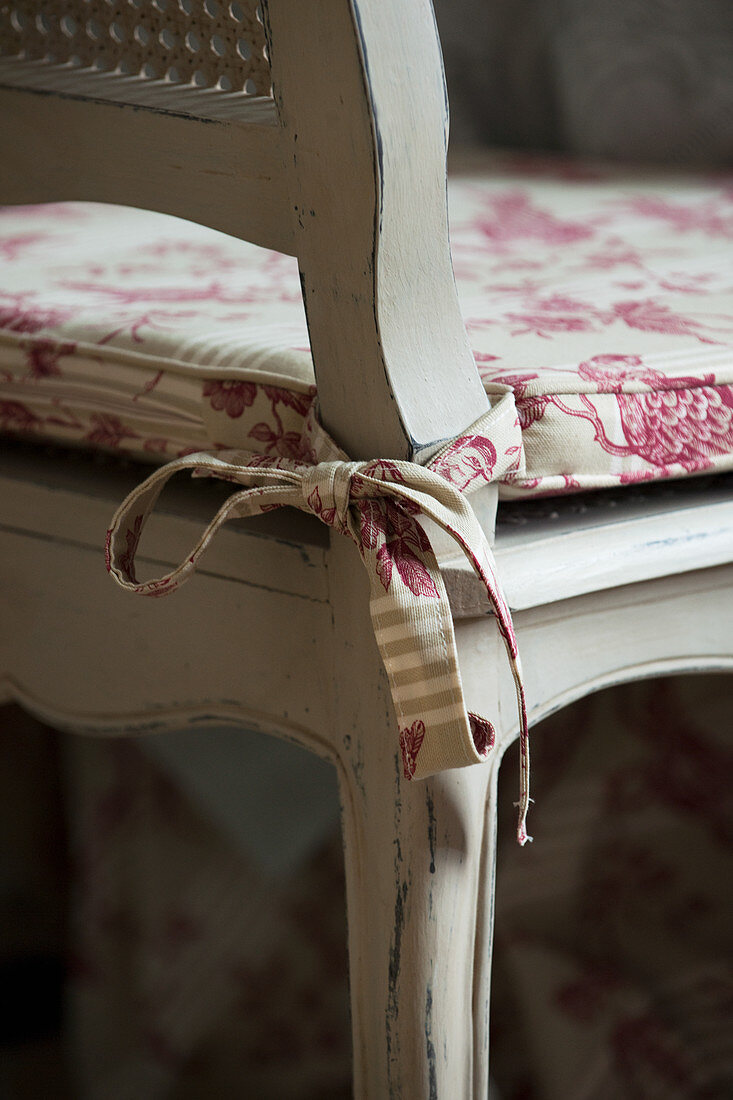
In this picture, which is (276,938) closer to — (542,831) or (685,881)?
(542,831)

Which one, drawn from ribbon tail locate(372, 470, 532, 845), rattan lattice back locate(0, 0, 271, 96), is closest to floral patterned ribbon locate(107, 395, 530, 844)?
ribbon tail locate(372, 470, 532, 845)

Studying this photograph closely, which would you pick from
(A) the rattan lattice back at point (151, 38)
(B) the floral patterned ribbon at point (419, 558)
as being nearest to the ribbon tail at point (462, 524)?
(B) the floral patterned ribbon at point (419, 558)

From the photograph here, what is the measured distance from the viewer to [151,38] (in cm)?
37

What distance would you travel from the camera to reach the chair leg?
0.39m

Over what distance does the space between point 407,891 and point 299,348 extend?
206mm

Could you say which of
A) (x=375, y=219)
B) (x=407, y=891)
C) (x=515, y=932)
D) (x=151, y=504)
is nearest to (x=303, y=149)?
(x=375, y=219)

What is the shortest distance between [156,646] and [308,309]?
6.9 inches

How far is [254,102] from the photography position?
35 centimetres

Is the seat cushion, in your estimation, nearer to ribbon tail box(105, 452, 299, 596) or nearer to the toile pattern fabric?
ribbon tail box(105, 452, 299, 596)

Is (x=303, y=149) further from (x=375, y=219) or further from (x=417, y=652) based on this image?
(x=417, y=652)

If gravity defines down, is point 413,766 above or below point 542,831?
above

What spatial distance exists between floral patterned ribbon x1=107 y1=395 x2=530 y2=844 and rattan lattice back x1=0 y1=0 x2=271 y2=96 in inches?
5.0

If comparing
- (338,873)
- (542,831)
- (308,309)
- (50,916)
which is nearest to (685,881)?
(542,831)

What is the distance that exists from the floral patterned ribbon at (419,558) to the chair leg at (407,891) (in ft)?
0.13
